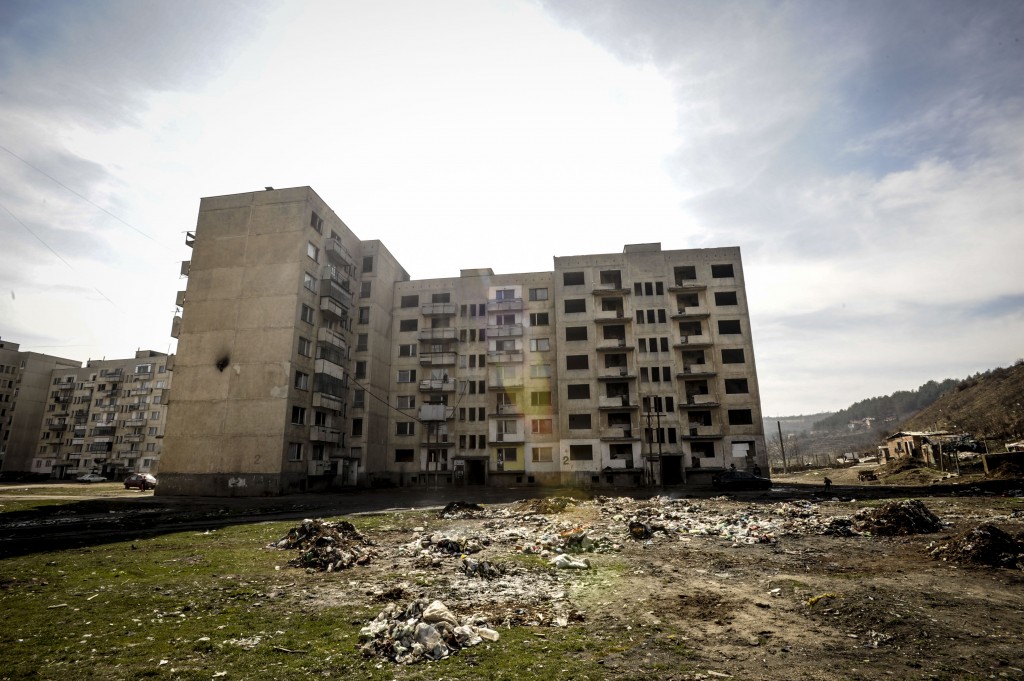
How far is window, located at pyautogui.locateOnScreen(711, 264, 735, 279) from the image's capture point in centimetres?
5697

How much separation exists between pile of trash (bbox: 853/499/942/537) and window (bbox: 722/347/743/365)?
38948 mm

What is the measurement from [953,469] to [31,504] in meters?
72.6

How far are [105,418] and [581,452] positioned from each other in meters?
95.9

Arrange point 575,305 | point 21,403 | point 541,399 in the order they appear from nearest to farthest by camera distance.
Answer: point 541,399, point 575,305, point 21,403

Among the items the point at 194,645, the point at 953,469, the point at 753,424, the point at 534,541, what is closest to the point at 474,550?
the point at 534,541

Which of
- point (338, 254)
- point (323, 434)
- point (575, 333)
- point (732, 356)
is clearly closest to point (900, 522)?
point (732, 356)

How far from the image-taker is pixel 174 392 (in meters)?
44.1

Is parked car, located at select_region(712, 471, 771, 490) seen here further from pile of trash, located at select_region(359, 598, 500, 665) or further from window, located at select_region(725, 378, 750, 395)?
pile of trash, located at select_region(359, 598, 500, 665)

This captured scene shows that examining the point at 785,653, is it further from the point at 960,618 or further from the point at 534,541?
the point at 534,541

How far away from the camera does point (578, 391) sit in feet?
185

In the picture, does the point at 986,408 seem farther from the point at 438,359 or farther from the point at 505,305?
the point at 438,359

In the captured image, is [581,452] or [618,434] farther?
[581,452]

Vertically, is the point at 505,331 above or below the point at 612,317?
below

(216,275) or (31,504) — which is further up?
(216,275)
